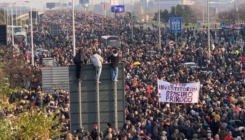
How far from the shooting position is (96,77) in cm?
1817

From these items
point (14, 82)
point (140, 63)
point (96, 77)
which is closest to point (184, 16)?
point (140, 63)

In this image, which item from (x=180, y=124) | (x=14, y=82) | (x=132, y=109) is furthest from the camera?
(x=14, y=82)

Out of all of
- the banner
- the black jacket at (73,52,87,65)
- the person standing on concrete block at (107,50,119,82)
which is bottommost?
the banner

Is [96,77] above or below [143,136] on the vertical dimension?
above

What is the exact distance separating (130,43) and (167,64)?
21.8 meters

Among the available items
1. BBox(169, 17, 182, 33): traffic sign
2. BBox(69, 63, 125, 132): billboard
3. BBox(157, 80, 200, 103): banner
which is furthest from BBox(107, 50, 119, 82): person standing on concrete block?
BBox(169, 17, 182, 33): traffic sign

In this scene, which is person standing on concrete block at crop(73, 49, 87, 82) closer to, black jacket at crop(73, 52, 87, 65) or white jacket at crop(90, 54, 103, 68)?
black jacket at crop(73, 52, 87, 65)

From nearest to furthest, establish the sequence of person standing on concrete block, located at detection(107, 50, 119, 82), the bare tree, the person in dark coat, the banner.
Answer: the person in dark coat → person standing on concrete block, located at detection(107, 50, 119, 82) → the banner → the bare tree

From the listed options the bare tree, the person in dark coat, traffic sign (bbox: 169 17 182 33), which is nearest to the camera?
the person in dark coat

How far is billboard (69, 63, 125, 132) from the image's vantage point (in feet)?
59.8

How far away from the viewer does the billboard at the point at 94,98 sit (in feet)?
59.8

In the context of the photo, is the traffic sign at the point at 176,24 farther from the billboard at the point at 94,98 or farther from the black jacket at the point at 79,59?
the black jacket at the point at 79,59

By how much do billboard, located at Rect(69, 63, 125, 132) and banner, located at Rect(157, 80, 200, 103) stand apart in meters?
3.86

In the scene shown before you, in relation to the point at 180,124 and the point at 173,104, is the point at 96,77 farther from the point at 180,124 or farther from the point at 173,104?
the point at 173,104
